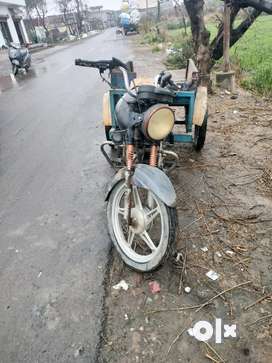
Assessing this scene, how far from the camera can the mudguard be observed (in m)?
2.00

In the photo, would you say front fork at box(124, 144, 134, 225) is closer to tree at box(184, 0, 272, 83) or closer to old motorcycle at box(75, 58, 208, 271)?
old motorcycle at box(75, 58, 208, 271)

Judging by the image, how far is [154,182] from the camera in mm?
2057

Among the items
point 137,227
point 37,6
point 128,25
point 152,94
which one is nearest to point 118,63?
point 152,94

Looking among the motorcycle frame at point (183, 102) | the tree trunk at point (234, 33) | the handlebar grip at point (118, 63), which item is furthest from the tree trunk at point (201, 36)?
the handlebar grip at point (118, 63)

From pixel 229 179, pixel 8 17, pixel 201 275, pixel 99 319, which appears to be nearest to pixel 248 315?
pixel 201 275

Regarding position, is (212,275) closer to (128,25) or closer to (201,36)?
(201,36)

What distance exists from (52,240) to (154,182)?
127cm

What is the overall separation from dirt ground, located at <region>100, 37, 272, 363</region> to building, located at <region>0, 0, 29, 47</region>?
1192 inches

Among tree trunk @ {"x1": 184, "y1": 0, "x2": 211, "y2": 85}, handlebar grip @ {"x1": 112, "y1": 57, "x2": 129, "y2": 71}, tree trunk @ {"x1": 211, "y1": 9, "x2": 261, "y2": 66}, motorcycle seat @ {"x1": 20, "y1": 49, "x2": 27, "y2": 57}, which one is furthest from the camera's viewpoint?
motorcycle seat @ {"x1": 20, "y1": 49, "x2": 27, "y2": 57}

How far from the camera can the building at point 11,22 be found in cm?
2877

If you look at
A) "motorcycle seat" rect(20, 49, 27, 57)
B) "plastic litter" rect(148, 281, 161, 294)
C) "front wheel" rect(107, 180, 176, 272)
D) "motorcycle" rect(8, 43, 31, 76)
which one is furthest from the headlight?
"motorcycle seat" rect(20, 49, 27, 57)

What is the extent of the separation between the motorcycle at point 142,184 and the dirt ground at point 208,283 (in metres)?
0.19

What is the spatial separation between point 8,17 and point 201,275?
116 feet

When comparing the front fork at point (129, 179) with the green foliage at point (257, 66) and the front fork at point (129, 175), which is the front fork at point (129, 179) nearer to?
the front fork at point (129, 175)
